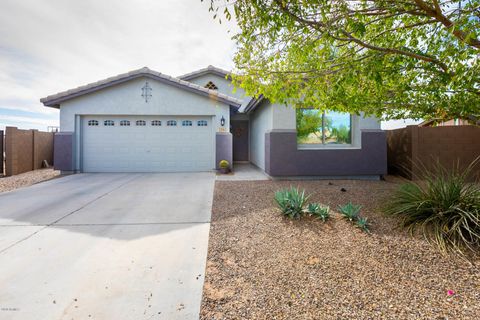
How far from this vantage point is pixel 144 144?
11.0 meters

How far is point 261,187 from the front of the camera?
7363mm

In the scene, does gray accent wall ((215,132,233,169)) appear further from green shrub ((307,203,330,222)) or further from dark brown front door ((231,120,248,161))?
green shrub ((307,203,330,222))

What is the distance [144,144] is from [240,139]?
647 centimetres

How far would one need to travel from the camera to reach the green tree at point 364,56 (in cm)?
343

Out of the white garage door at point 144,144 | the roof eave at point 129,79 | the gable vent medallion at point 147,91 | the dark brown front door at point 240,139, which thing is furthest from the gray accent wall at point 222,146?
the dark brown front door at point 240,139

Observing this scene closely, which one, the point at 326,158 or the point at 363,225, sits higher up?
the point at 326,158

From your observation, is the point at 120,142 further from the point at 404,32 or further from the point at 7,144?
the point at 404,32

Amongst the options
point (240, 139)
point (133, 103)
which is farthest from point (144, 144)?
point (240, 139)

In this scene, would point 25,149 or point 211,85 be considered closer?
point 25,149

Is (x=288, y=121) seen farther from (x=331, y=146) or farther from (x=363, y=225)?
(x=363, y=225)

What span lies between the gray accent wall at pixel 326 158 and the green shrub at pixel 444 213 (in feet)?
13.1

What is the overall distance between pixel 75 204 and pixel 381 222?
668 centimetres

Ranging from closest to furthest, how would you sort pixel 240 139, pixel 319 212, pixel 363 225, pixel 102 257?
pixel 102 257, pixel 363 225, pixel 319 212, pixel 240 139

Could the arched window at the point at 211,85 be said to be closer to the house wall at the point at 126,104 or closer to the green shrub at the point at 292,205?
the house wall at the point at 126,104
